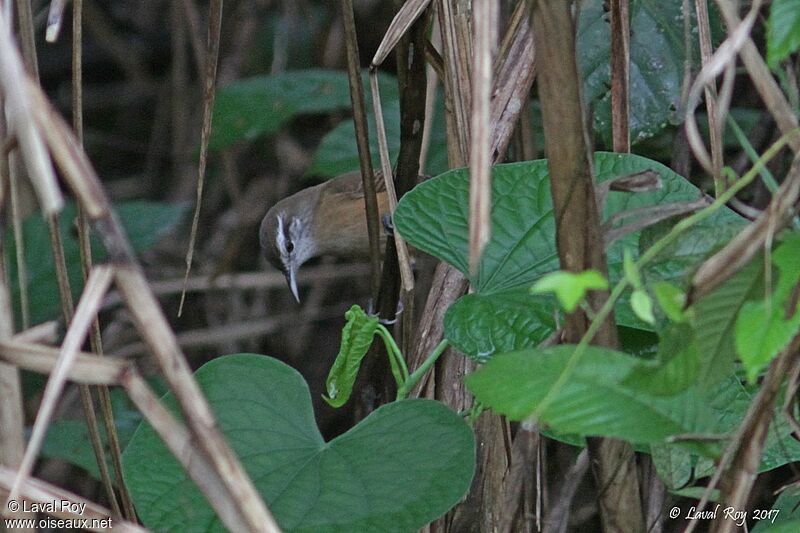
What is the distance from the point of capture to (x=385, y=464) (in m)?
1.59

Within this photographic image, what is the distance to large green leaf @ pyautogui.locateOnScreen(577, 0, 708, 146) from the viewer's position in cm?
254

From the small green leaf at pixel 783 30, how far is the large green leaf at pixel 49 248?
310 cm

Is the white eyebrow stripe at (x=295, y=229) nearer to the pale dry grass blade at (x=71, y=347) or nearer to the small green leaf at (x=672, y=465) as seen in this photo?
the small green leaf at (x=672, y=465)

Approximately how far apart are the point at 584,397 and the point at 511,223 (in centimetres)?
57

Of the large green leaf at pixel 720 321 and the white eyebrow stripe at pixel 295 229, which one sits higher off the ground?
the large green leaf at pixel 720 321

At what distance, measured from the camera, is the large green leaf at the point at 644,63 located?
8.34ft

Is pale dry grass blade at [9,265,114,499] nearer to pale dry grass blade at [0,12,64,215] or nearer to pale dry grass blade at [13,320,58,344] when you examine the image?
pale dry grass blade at [0,12,64,215]

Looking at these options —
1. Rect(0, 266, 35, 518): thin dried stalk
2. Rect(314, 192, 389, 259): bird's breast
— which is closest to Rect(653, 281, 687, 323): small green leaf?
Rect(0, 266, 35, 518): thin dried stalk

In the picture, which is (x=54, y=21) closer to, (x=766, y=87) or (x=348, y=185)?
(x=766, y=87)

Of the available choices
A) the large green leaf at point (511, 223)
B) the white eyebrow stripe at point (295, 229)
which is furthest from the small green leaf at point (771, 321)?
A: the white eyebrow stripe at point (295, 229)

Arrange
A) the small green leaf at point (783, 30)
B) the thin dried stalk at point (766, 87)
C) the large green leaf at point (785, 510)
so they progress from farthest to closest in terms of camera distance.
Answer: the large green leaf at point (785, 510)
the thin dried stalk at point (766, 87)
the small green leaf at point (783, 30)

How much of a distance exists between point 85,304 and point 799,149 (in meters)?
0.93

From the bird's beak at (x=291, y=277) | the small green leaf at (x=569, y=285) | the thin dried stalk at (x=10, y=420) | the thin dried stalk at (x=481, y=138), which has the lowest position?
the bird's beak at (x=291, y=277)

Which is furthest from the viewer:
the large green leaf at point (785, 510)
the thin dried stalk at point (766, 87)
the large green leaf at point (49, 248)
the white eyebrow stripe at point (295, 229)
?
the white eyebrow stripe at point (295, 229)
